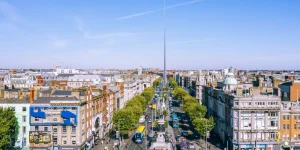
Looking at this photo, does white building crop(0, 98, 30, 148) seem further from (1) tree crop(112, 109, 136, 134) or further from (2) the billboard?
(1) tree crop(112, 109, 136, 134)

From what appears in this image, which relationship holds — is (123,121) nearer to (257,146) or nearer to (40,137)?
(40,137)

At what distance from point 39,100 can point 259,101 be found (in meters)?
48.6

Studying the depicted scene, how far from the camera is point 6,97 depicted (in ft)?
266

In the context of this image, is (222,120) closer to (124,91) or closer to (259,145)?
(259,145)

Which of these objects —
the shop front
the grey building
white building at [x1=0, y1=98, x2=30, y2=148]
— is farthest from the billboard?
the shop front

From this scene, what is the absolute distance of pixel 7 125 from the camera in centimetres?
6562

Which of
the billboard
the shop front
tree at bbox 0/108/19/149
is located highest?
tree at bbox 0/108/19/149

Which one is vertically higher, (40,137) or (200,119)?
(200,119)

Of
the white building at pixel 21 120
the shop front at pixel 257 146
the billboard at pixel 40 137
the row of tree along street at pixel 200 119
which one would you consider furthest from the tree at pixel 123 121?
the shop front at pixel 257 146

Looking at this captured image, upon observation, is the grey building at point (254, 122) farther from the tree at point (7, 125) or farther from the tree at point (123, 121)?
the tree at point (7, 125)

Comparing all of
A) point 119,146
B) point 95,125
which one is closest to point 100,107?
point 95,125

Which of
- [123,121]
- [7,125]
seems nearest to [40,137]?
[7,125]

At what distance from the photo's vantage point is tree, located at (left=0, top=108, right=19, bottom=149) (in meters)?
63.5

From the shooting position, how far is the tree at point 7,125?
2500 inches
